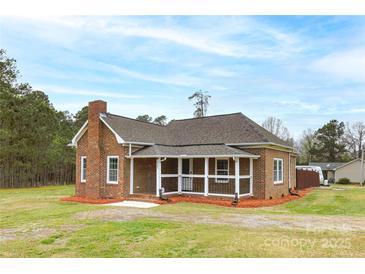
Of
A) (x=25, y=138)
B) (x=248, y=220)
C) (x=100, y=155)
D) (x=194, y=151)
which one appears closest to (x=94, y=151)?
(x=100, y=155)

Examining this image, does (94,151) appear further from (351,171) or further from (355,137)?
(355,137)

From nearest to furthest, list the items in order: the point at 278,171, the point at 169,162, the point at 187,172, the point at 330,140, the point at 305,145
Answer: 1. the point at 187,172
2. the point at 169,162
3. the point at 278,171
4. the point at 330,140
5. the point at 305,145

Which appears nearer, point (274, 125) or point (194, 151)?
point (194, 151)

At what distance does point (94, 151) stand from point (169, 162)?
4582 mm

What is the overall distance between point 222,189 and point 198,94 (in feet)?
113

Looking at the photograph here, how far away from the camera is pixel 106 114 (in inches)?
754

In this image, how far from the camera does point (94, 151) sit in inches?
728

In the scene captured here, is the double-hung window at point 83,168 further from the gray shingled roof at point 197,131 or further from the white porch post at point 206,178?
the white porch post at point 206,178

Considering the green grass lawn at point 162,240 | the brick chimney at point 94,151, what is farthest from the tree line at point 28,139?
the green grass lawn at point 162,240

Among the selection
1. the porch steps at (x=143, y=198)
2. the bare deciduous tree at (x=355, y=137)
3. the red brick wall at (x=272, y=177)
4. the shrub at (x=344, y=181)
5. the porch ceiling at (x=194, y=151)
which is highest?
the bare deciduous tree at (x=355, y=137)

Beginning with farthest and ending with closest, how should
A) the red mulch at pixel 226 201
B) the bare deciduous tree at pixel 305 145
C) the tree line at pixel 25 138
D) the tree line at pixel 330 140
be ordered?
1. the bare deciduous tree at pixel 305 145
2. the tree line at pixel 330 140
3. the tree line at pixel 25 138
4. the red mulch at pixel 226 201

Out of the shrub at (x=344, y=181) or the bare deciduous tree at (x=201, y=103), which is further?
the bare deciduous tree at (x=201, y=103)

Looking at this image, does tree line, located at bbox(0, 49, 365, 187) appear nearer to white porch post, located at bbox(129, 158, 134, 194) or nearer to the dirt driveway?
white porch post, located at bbox(129, 158, 134, 194)

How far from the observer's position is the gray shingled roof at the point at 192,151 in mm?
17297
